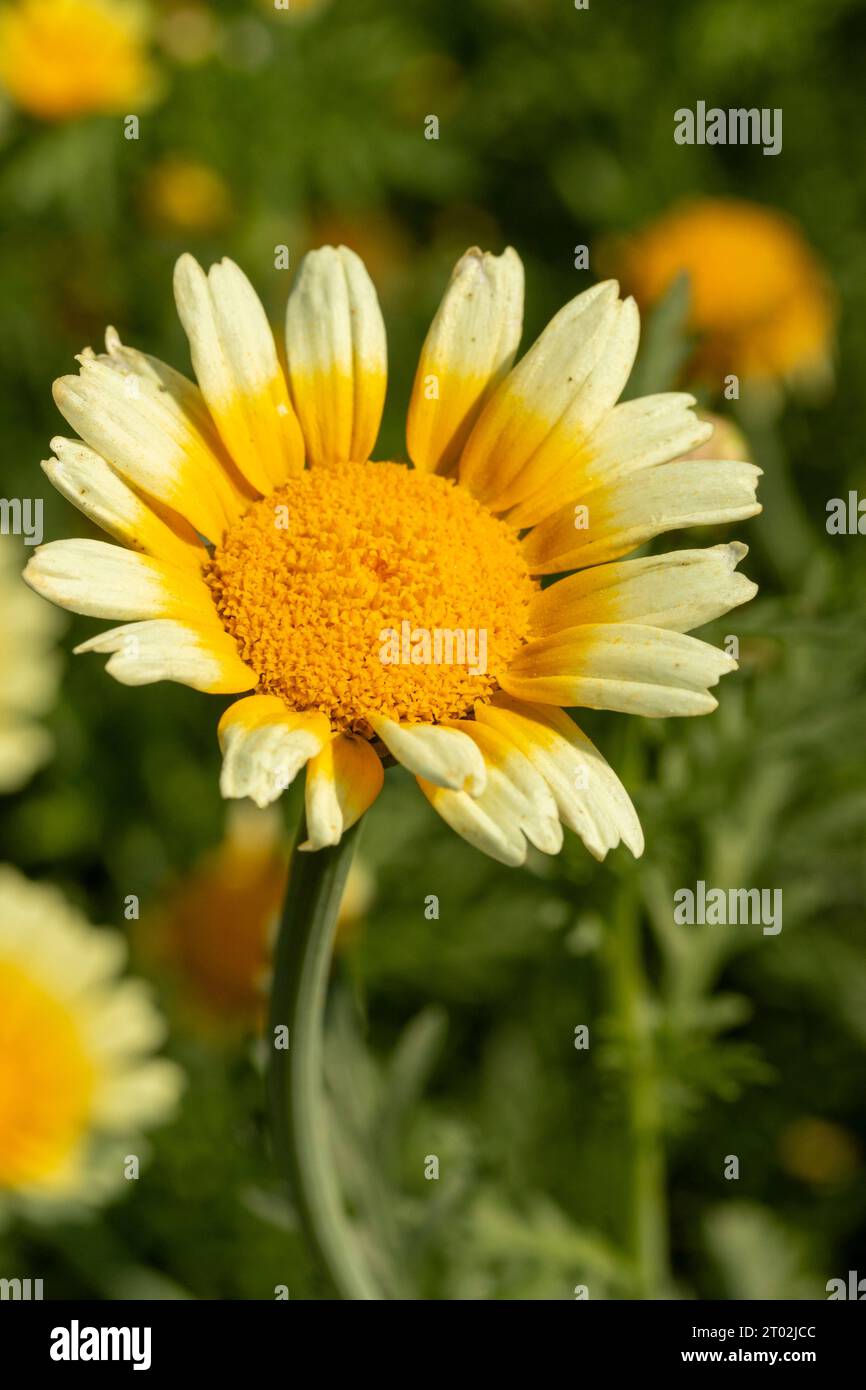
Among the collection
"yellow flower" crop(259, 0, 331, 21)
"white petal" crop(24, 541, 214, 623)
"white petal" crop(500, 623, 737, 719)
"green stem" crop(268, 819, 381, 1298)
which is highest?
"yellow flower" crop(259, 0, 331, 21)

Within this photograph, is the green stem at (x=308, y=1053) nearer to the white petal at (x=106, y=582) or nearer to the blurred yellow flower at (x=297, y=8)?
the white petal at (x=106, y=582)

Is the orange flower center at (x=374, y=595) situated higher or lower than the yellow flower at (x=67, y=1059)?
higher

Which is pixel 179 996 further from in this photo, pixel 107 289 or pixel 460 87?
pixel 460 87

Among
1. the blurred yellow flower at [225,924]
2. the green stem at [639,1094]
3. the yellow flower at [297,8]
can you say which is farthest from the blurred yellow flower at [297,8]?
the green stem at [639,1094]

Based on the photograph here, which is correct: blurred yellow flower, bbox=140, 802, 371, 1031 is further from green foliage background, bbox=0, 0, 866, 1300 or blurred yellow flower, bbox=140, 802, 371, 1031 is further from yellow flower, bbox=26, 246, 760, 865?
yellow flower, bbox=26, 246, 760, 865

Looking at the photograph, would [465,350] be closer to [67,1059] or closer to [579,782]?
[579,782]

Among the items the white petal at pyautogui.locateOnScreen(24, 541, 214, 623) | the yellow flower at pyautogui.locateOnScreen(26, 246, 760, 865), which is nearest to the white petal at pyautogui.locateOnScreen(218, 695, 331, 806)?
the yellow flower at pyautogui.locateOnScreen(26, 246, 760, 865)
